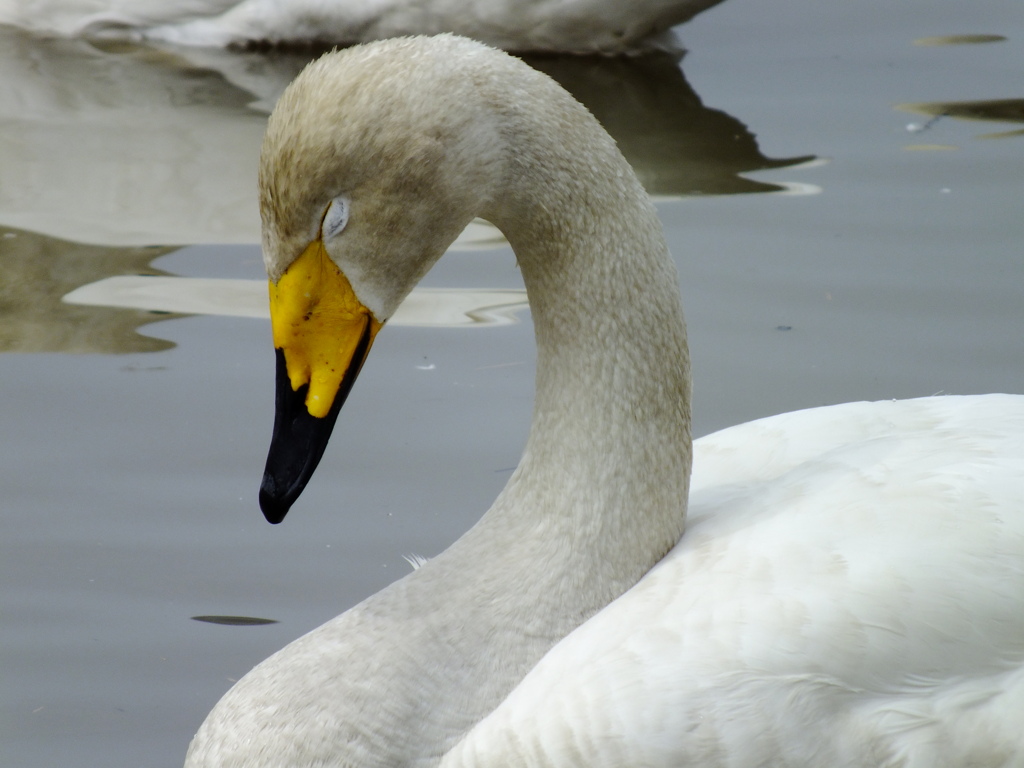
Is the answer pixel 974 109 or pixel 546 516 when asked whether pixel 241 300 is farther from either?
pixel 974 109

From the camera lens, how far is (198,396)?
377cm

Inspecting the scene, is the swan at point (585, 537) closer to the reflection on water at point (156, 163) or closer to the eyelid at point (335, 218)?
the eyelid at point (335, 218)

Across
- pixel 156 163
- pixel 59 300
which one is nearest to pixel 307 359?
pixel 59 300

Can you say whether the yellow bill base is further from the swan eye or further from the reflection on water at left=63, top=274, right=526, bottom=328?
the reflection on water at left=63, top=274, right=526, bottom=328

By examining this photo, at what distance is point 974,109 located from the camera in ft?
17.3

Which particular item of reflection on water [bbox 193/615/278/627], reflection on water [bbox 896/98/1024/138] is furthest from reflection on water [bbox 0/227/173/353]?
reflection on water [bbox 896/98/1024/138]

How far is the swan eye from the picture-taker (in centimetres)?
214

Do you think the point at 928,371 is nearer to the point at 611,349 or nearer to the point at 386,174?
the point at 611,349

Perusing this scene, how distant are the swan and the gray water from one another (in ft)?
2.11

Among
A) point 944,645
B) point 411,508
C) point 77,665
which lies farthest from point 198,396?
point 944,645

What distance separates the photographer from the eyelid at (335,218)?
2141mm

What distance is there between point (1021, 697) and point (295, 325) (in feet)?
3.69

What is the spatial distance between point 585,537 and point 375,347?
5.57 ft

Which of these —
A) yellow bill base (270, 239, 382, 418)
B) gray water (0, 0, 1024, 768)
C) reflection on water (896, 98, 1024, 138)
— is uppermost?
yellow bill base (270, 239, 382, 418)
